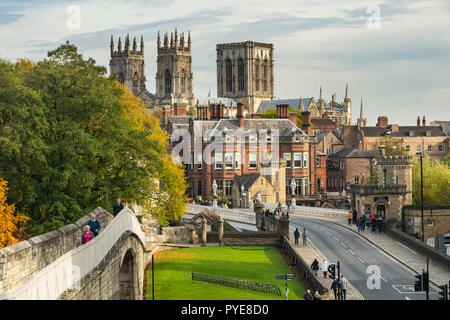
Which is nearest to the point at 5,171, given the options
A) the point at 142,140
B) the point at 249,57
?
the point at 142,140

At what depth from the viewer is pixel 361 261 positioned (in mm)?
46531

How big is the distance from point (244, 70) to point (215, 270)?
157m

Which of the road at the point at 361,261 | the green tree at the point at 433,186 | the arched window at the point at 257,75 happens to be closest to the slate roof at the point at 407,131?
the green tree at the point at 433,186

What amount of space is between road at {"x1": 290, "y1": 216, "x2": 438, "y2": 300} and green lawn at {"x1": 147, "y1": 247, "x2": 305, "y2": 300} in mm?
3321

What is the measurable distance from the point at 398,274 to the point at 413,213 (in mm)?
20183

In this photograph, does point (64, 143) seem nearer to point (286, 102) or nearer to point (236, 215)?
point (236, 215)

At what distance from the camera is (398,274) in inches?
1689

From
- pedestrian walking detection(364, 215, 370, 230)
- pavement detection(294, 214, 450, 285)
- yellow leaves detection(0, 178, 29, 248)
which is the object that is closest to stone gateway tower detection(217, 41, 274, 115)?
pedestrian walking detection(364, 215, 370, 230)

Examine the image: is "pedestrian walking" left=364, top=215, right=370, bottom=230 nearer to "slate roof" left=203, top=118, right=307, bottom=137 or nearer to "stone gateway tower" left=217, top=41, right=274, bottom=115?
"slate roof" left=203, top=118, right=307, bottom=137

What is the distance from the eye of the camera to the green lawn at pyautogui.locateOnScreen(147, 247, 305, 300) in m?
35.9

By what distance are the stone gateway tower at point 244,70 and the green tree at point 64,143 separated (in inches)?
6007
